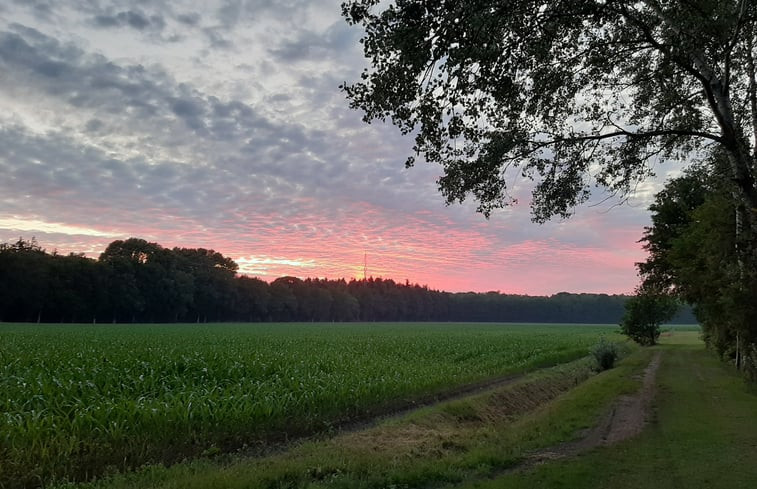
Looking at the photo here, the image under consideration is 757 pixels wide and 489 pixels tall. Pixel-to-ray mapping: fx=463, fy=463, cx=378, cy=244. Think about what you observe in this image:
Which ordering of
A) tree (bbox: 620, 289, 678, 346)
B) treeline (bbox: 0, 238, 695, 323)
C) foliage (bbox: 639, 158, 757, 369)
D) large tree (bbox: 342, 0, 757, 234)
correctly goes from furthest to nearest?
treeline (bbox: 0, 238, 695, 323) → tree (bbox: 620, 289, 678, 346) → foliage (bbox: 639, 158, 757, 369) → large tree (bbox: 342, 0, 757, 234)

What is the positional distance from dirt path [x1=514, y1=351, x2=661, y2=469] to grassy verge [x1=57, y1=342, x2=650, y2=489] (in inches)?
12.7

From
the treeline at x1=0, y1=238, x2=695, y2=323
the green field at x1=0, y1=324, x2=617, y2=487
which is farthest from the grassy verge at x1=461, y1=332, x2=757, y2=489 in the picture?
the treeline at x1=0, y1=238, x2=695, y2=323

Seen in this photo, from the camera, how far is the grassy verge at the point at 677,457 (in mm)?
7895

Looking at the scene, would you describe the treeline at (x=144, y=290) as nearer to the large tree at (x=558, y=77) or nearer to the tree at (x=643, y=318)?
the tree at (x=643, y=318)

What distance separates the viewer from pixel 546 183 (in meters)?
13.6

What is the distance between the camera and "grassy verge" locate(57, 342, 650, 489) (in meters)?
7.86

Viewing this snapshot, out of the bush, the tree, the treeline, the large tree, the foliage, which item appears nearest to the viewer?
the large tree

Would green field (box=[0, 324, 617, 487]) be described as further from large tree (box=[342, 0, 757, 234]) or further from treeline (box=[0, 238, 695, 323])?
treeline (box=[0, 238, 695, 323])

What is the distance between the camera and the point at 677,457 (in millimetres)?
9406

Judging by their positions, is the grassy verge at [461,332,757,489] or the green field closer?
the grassy verge at [461,332,757,489]

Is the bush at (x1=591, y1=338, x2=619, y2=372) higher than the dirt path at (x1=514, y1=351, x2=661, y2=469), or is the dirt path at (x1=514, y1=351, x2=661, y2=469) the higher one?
the bush at (x1=591, y1=338, x2=619, y2=372)

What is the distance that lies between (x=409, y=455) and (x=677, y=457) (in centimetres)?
544

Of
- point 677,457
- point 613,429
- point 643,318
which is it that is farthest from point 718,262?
point 643,318

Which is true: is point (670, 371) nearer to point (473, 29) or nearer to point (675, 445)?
point (675, 445)
